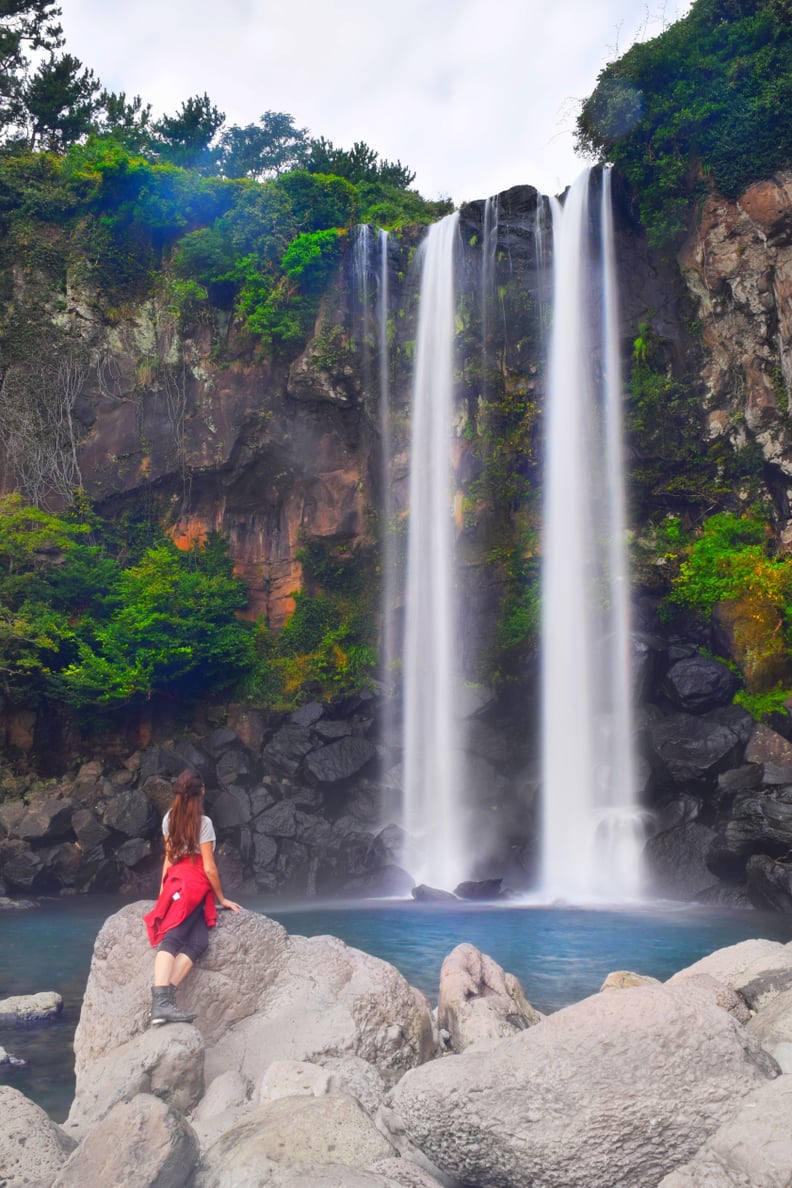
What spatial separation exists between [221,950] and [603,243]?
2398 cm

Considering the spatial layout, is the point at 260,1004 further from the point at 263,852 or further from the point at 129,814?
the point at 129,814

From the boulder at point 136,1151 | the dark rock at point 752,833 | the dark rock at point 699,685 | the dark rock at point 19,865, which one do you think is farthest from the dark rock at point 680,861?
the boulder at point 136,1151

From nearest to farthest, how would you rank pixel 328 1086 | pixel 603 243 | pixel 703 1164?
pixel 703 1164 < pixel 328 1086 < pixel 603 243

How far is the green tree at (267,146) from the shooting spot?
1588 inches

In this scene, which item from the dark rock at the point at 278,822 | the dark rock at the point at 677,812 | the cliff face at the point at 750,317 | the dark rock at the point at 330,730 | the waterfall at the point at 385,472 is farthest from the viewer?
the waterfall at the point at 385,472

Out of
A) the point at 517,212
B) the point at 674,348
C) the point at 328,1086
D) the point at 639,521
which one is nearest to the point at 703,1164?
the point at 328,1086

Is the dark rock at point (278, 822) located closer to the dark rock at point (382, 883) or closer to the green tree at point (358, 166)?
the dark rock at point (382, 883)

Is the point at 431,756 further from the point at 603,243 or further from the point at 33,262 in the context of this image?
the point at 33,262

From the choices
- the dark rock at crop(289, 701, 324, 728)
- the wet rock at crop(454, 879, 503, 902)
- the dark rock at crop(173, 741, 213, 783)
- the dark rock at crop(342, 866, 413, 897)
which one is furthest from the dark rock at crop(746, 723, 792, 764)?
the dark rock at crop(173, 741, 213, 783)

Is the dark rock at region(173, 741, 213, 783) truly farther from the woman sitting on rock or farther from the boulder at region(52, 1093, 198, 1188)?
the boulder at region(52, 1093, 198, 1188)

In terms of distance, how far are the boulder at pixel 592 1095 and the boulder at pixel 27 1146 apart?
180 centimetres

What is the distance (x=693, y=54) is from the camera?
2409cm

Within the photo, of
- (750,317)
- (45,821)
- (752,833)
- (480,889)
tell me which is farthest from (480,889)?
(750,317)

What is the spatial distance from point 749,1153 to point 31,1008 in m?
8.09
